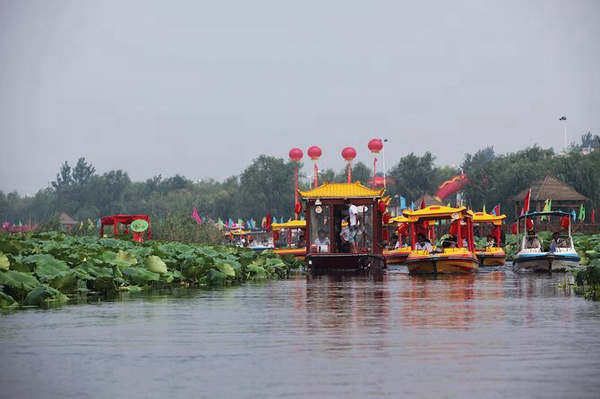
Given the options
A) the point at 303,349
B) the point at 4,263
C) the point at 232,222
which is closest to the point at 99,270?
the point at 4,263

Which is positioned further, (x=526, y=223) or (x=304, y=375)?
(x=526, y=223)

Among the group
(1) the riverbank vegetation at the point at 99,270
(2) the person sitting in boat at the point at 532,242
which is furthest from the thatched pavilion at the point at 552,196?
(1) the riverbank vegetation at the point at 99,270

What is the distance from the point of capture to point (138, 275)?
70.6 feet

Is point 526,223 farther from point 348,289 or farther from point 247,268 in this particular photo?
point 348,289

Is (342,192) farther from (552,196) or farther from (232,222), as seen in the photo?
(232,222)

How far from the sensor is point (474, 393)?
8.15 m

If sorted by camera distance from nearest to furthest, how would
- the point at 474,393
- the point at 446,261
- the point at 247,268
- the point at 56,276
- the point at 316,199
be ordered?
the point at 474,393 < the point at 56,276 < the point at 247,268 < the point at 446,261 < the point at 316,199

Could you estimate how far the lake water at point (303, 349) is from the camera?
8555mm

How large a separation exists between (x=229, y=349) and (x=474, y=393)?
11.6ft

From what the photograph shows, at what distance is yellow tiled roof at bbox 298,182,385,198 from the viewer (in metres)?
37.7

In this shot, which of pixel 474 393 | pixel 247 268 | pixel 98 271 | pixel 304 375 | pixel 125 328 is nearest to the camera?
pixel 474 393

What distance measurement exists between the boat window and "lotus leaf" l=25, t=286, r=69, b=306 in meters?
20.3

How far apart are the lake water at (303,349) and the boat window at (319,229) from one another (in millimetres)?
18977

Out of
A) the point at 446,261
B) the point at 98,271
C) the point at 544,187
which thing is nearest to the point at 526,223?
the point at 446,261
